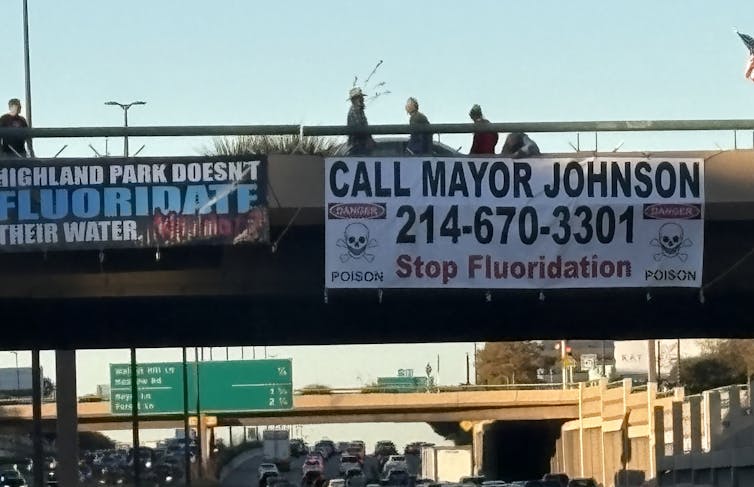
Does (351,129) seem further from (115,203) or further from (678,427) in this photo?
(678,427)

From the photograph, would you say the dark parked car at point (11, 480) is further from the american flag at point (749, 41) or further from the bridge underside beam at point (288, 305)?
the american flag at point (749, 41)

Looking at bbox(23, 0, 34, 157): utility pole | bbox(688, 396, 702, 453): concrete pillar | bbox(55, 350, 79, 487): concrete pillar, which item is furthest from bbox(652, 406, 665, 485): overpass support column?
bbox(23, 0, 34, 157): utility pole

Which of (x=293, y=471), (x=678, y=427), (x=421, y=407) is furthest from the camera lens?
(x=293, y=471)

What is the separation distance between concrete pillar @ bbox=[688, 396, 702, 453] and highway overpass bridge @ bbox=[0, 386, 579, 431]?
28.2m

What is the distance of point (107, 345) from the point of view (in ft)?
85.4

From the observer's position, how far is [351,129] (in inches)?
755

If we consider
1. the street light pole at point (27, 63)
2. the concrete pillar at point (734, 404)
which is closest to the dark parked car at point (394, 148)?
the street light pole at point (27, 63)

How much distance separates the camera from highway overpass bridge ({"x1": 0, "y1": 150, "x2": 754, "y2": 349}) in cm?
1936

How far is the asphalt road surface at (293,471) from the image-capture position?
98.1 metres

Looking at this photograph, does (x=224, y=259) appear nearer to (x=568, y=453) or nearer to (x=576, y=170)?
(x=576, y=170)

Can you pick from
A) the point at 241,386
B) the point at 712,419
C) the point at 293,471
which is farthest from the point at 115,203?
the point at 293,471

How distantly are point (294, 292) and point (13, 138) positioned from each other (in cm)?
401

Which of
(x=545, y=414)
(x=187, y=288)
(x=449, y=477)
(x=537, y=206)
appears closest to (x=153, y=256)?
(x=187, y=288)

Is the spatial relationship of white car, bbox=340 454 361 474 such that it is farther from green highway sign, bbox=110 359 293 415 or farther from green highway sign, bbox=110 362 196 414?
green highway sign, bbox=110 359 293 415
